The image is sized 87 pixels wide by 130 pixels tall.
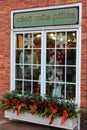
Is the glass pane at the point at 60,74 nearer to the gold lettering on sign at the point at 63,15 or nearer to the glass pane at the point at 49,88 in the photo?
the glass pane at the point at 49,88

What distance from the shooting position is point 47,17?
7.86 metres

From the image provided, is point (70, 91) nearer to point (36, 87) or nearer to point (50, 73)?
point (50, 73)

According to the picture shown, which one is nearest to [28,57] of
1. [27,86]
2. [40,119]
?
[27,86]

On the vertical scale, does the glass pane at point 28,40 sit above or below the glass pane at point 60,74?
above

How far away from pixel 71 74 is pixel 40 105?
1049 mm

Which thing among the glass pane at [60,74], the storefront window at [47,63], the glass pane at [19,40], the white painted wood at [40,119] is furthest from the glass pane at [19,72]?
the glass pane at [60,74]

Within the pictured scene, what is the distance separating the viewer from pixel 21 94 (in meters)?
8.40

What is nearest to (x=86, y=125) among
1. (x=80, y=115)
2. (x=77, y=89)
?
(x=80, y=115)

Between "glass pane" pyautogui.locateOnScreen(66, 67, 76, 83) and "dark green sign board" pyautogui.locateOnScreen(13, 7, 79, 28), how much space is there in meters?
1.10

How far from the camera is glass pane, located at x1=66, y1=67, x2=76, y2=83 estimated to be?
756 centimetres

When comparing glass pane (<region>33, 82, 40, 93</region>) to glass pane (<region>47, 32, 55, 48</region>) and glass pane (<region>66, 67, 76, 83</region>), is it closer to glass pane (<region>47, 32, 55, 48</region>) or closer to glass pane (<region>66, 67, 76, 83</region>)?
glass pane (<region>66, 67, 76, 83</region>)

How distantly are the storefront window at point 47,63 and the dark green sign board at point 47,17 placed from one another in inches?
9.4

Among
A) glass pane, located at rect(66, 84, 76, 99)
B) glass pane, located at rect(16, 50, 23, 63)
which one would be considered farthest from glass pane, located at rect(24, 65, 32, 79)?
glass pane, located at rect(66, 84, 76, 99)

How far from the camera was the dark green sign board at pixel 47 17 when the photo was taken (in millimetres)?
7469
